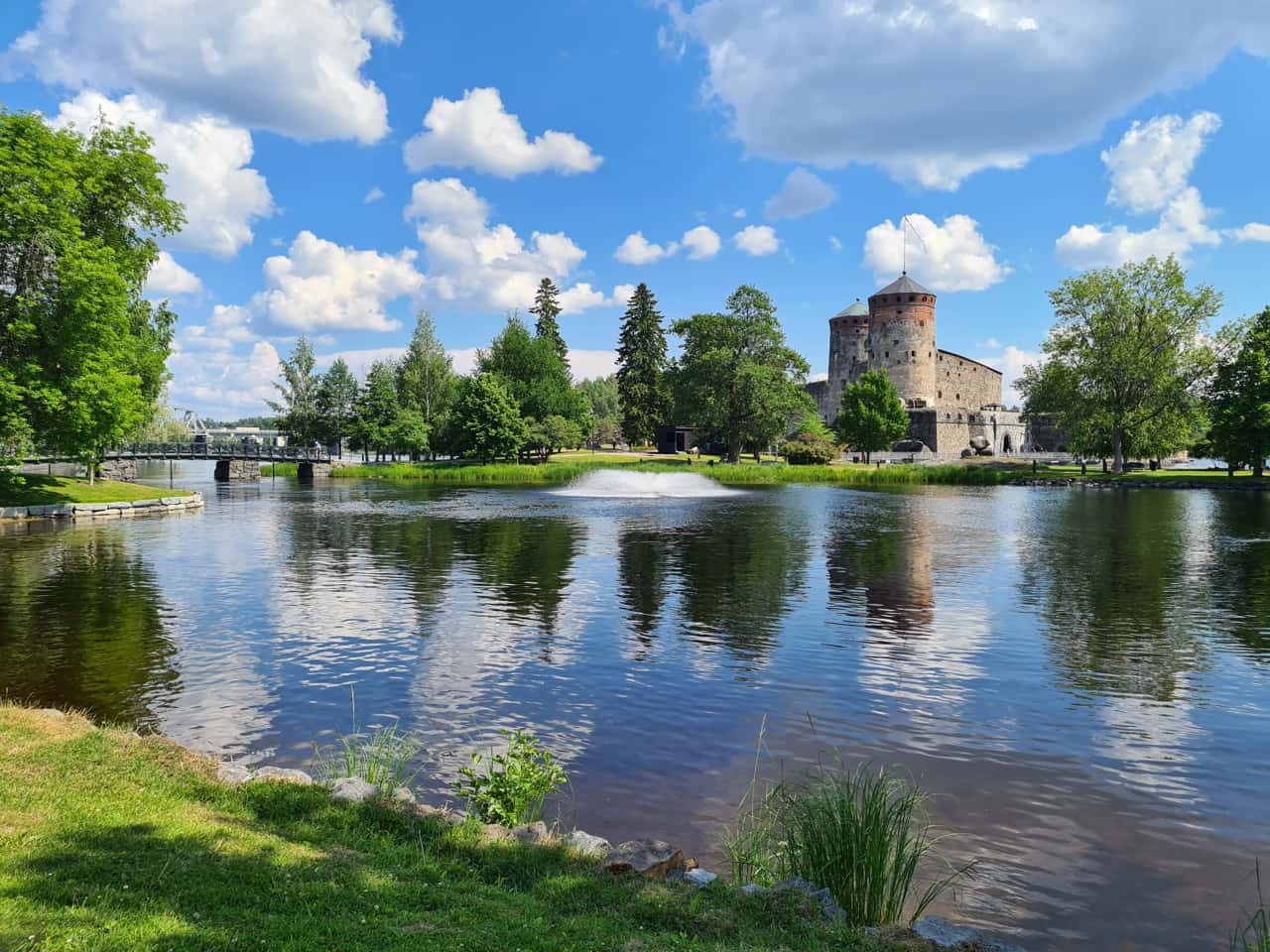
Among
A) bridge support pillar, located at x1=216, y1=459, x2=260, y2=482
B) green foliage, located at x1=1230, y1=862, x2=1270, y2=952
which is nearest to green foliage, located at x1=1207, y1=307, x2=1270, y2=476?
green foliage, located at x1=1230, y1=862, x2=1270, y2=952

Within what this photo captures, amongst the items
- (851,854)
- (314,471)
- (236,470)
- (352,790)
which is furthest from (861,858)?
(236,470)

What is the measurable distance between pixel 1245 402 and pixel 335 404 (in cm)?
9902

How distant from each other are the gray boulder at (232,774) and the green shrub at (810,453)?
87.5m

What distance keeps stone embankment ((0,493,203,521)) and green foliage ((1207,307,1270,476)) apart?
83469 millimetres

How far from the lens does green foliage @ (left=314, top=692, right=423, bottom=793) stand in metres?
9.32

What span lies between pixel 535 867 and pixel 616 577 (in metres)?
18.5

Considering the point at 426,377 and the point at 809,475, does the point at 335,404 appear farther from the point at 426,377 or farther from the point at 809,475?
the point at 809,475

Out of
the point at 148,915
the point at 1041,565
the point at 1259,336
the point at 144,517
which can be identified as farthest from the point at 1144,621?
the point at 1259,336

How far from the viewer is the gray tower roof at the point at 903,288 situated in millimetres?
124625

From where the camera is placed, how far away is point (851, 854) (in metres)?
6.75

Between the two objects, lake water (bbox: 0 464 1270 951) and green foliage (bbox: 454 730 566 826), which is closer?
green foliage (bbox: 454 730 566 826)

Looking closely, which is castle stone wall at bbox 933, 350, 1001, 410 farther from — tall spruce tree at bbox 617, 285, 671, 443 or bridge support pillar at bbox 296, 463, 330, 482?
bridge support pillar at bbox 296, 463, 330, 482

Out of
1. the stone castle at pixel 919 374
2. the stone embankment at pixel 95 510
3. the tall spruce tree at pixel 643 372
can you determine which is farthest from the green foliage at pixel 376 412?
the stone castle at pixel 919 374

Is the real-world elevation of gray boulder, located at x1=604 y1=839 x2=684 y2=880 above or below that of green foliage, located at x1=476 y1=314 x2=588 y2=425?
below
